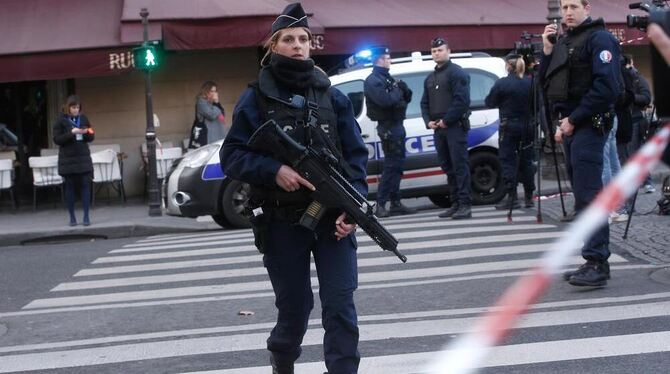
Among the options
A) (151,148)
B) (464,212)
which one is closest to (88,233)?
(151,148)

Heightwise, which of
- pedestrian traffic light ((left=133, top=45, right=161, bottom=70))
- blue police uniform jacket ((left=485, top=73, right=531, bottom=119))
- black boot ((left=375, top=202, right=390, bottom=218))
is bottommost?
black boot ((left=375, top=202, right=390, bottom=218))

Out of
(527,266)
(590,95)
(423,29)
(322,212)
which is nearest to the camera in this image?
(322,212)

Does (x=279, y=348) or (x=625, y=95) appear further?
(x=625, y=95)

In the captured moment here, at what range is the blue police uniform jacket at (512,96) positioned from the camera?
43.5ft

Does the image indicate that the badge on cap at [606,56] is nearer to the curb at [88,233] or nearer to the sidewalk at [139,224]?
the sidewalk at [139,224]

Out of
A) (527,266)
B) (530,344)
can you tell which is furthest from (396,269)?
(530,344)

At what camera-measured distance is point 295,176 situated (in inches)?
204

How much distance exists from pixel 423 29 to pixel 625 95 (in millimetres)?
10848

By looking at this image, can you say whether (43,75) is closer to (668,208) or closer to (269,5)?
(269,5)

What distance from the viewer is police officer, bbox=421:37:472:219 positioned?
1287 cm

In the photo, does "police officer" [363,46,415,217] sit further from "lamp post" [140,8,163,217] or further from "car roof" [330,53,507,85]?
"lamp post" [140,8,163,217]

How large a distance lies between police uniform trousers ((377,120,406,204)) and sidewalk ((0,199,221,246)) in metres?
2.34

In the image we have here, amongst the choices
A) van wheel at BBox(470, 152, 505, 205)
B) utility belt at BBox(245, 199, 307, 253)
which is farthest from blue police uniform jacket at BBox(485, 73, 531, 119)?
utility belt at BBox(245, 199, 307, 253)

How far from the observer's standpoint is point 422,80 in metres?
14.8
